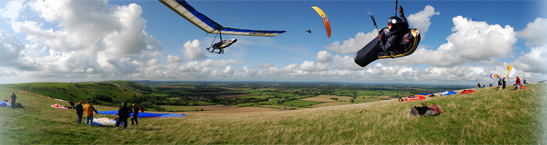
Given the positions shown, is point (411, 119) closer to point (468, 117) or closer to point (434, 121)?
point (434, 121)

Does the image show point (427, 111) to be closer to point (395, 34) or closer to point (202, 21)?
point (395, 34)

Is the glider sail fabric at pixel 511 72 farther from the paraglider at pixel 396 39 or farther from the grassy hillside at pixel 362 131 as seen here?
the paraglider at pixel 396 39

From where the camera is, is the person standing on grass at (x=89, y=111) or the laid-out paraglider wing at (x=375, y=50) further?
the person standing on grass at (x=89, y=111)

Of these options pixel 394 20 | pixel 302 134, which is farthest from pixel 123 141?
pixel 394 20

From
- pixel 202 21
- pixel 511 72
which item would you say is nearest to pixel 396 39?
pixel 202 21

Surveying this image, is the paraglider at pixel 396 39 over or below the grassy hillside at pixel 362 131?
over

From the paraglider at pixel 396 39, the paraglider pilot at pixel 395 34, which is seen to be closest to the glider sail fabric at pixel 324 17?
the paraglider at pixel 396 39

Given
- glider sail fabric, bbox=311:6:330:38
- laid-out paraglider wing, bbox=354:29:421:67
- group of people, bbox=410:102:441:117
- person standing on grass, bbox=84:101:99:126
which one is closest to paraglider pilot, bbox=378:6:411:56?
laid-out paraglider wing, bbox=354:29:421:67
